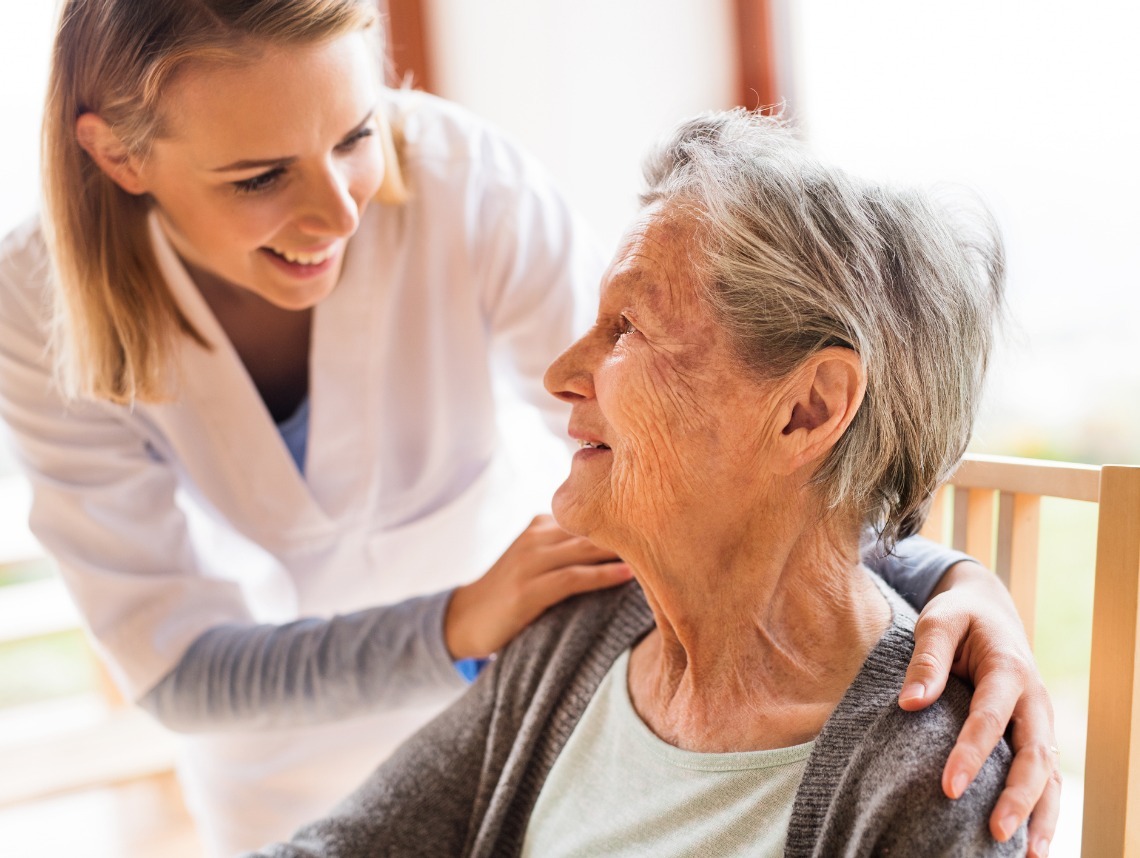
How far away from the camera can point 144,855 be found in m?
2.88

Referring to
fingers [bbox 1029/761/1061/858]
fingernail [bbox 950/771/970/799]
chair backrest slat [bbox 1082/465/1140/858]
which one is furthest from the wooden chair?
fingernail [bbox 950/771/970/799]

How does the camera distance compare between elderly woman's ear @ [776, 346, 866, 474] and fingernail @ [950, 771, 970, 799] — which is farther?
elderly woman's ear @ [776, 346, 866, 474]

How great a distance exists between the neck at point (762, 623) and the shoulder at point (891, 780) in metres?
0.07

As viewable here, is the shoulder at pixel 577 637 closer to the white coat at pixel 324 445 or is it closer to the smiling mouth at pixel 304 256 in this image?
the white coat at pixel 324 445

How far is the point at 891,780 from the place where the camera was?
0.92m

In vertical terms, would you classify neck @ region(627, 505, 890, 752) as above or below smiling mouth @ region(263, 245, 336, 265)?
below

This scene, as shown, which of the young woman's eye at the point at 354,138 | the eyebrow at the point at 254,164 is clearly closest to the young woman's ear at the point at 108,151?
the eyebrow at the point at 254,164

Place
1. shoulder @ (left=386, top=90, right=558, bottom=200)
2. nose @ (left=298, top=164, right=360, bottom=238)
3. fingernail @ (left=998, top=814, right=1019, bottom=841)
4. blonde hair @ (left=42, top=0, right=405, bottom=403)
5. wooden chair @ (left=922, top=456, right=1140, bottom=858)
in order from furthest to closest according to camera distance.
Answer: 1. shoulder @ (left=386, top=90, right=558, bottom=200)
2. nose @ (left=298, top=164, right=360, bottom=238)
3. blonde hair @ (left=42, top=0, right=405, bottom=403)
4. wooden chair @ (left=922, top=456, right=1140, bottom=858)
5. fingernail @ (left=998, top=814, right=1019, bottom=841)

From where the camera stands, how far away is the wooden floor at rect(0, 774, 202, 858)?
116 inches

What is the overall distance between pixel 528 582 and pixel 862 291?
583 millimetres

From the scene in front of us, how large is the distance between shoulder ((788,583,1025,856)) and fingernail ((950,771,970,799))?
2 centimetres

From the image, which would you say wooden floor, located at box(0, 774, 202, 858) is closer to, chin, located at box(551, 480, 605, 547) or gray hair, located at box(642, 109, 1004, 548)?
chin, located at box(551, 480, 605, 547)

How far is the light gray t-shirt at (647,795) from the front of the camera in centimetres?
105

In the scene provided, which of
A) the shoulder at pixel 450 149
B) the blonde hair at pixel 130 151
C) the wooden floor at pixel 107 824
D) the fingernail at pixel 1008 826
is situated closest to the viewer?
the fingernail at pixel 1008 826
